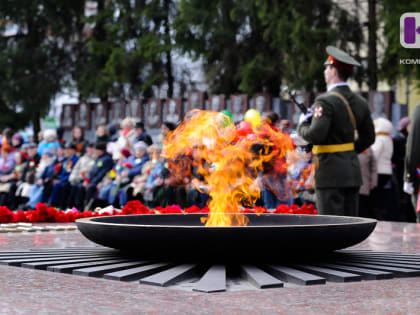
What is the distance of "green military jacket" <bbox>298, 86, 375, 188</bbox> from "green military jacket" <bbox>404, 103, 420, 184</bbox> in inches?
27.6

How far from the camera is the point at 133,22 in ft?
67.8

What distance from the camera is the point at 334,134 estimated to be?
5480 millimetres

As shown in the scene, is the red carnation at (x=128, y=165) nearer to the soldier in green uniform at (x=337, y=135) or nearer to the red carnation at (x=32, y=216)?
the red carnation at (x=32, y=216)

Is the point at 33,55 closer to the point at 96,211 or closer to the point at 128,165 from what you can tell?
the point at 128,165

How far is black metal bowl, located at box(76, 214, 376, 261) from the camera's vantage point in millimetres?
2809

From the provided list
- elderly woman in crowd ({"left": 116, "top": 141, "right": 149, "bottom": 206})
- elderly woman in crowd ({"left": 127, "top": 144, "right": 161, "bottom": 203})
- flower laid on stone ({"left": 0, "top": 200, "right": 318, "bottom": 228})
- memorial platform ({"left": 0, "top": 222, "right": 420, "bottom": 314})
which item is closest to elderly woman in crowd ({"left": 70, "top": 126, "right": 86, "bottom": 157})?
elderly woman in crowd ({"left": 116, "top": 141, "right": 149, "bottom": 206})

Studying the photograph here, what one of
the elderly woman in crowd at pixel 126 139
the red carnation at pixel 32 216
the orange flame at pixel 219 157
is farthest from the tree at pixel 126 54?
the orange flame at pixel 219 157

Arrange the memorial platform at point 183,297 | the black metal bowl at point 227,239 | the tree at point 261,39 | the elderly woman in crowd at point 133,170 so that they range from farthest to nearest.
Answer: the tree at point 261,39
the elderly woman in crowd at point 133,170
the black metal bowl at point 227,239
the memorial platform at point 183,297

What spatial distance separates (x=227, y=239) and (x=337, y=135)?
9.41ft

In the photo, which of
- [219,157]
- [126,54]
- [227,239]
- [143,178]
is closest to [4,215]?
[219,157]

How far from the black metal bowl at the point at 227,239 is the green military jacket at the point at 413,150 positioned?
10.2ft

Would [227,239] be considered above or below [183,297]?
above

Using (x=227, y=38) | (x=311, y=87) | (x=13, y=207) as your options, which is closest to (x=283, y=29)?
(x=311, y=87)

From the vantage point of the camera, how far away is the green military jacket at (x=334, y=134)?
17.7ft
